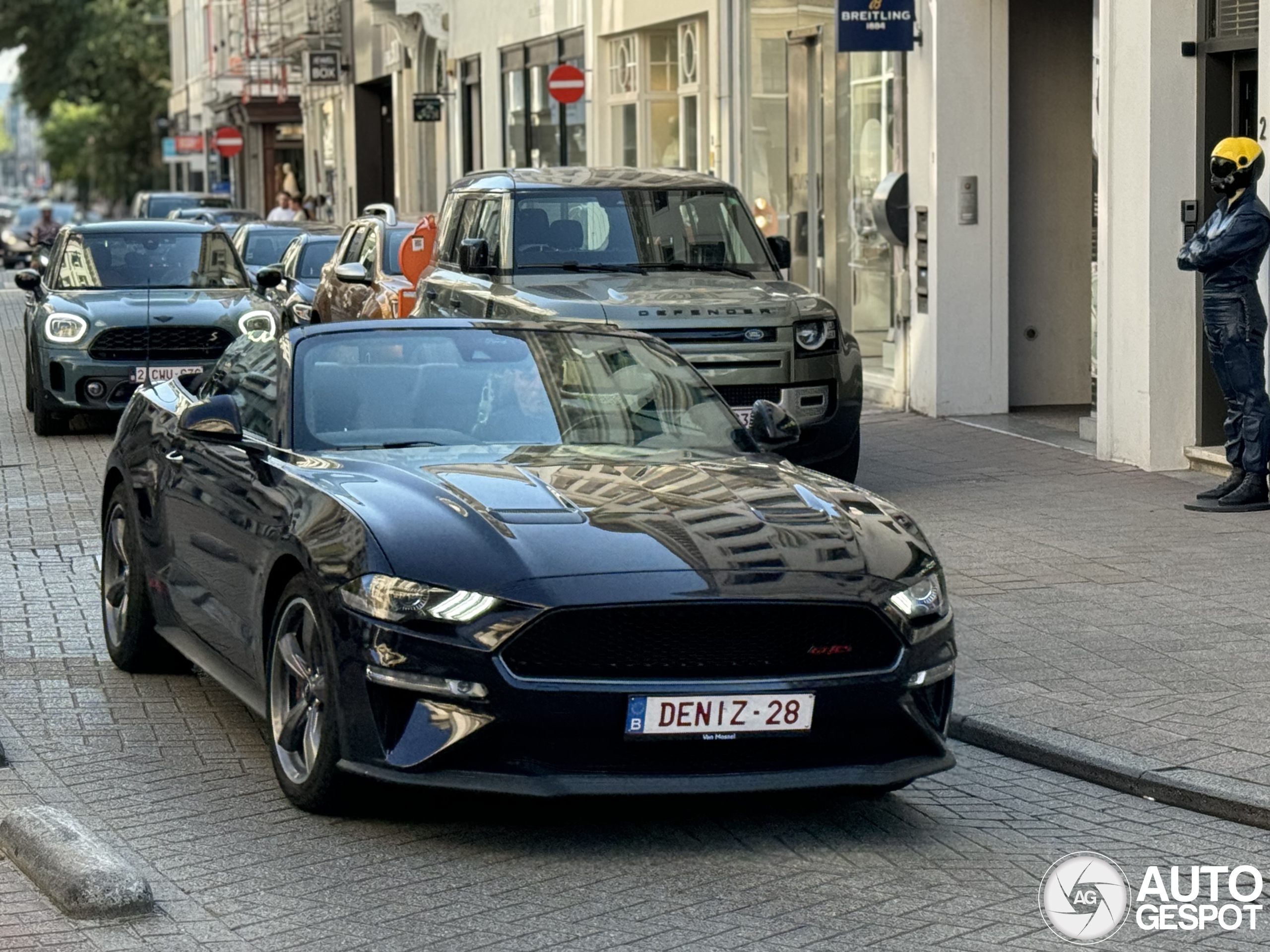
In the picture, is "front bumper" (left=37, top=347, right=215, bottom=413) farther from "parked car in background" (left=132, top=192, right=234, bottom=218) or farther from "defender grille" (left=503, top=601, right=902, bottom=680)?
"parked car in background" (left=132, top=192, right=234, bottom=218)

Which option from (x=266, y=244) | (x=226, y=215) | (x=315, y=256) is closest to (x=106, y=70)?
(x=226, y=215)

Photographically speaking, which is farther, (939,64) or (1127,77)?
(939,64)

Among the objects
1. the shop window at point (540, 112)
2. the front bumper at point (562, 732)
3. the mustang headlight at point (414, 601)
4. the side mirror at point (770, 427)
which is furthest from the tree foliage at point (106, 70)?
the front bumper at point (562, 732)

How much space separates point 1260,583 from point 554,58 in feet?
71.3

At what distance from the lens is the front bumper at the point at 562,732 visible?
5.79 metres

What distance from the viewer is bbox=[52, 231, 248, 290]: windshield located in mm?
A: 18562

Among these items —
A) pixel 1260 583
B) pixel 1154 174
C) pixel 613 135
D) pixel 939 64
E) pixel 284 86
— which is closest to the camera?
pixel 1260 583

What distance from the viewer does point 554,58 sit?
30.5 metres

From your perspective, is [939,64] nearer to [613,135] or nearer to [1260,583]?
[1260,583]

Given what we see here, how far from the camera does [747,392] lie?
1281cm

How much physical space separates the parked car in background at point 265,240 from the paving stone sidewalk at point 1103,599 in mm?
11831

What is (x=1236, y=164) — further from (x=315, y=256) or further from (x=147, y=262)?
(x=315, y=256)

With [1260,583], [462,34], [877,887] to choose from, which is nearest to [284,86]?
[462,34]

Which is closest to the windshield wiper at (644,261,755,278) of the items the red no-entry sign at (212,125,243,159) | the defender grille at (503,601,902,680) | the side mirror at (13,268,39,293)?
the side mirror at (13,268,39,293)
